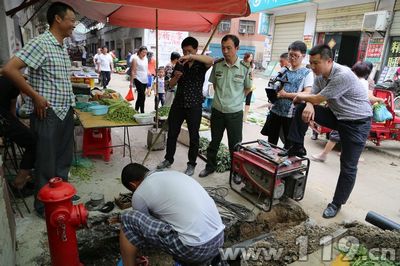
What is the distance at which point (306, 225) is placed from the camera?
321 cm

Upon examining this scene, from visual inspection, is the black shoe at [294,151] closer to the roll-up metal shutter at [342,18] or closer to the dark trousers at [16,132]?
the dark trousers at [16,132]

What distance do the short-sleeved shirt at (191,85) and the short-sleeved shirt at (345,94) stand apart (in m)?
1.58

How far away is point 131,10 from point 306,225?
4.32 meters

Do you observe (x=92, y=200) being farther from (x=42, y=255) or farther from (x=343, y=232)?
(x=343, y=232)

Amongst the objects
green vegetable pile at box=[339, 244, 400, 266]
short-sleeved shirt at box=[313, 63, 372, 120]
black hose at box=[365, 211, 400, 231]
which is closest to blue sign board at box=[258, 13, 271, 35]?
short-sleeved shirt at box=[313, 63, 372, 120]

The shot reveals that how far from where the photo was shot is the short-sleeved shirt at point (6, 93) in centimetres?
306

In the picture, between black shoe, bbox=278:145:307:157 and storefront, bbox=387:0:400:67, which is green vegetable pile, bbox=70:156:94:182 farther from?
storefront, bbox=387:0:400:67

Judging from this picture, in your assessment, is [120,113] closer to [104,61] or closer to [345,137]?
[345,137]

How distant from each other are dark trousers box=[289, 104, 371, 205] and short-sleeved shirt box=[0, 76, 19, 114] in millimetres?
3270

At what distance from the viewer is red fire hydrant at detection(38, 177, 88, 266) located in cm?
202

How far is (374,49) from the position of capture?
11.0 meters

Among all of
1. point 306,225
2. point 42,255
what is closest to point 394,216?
point 306,225

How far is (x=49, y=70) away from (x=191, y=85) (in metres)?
1.80

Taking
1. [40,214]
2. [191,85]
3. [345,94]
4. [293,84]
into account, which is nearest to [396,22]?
→ [293,84]
